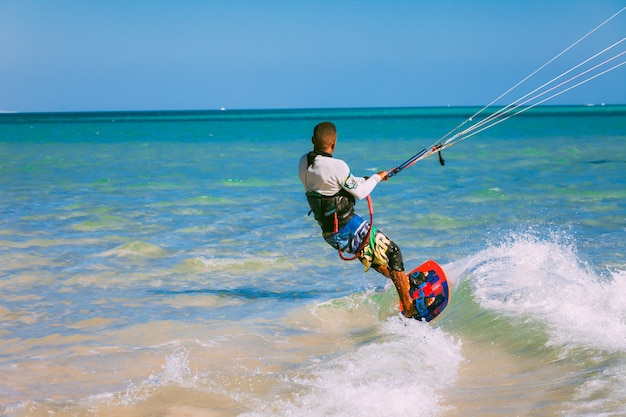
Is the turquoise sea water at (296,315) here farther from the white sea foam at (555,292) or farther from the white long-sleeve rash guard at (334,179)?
the white long-sleeve rash guard at (334,179)

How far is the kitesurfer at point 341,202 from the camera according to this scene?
20.8ft

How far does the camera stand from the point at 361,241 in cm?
663

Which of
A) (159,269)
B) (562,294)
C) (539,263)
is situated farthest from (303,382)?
(159,269)

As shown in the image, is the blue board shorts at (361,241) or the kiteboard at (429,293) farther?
the kiteboard at (429,293)

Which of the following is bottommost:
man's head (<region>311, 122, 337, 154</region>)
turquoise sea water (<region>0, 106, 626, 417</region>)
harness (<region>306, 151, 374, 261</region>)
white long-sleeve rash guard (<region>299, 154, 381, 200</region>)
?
turquoise sea water (<region>0, 106, 626, 417</region>)

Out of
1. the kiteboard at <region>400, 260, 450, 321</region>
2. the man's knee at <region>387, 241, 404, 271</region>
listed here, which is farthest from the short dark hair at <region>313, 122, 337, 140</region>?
the kiteboard at <region>400, 260, 450, 321</region>

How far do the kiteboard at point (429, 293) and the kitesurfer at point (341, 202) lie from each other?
0.19 m

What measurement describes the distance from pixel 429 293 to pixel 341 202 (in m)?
1.33

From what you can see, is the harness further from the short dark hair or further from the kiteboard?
the kiteboard

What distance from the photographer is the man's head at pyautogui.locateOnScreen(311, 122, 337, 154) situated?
632 centimetres

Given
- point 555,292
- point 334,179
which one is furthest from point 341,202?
point 555,292

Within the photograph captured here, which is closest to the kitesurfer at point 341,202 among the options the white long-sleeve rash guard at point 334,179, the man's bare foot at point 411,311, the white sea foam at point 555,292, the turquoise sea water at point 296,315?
the white long-sleeve rash guard at point 334,179

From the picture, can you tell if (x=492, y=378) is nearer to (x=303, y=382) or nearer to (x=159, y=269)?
(x=303, y=382)

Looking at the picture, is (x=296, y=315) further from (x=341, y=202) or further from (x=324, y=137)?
(x=324, y=137)
